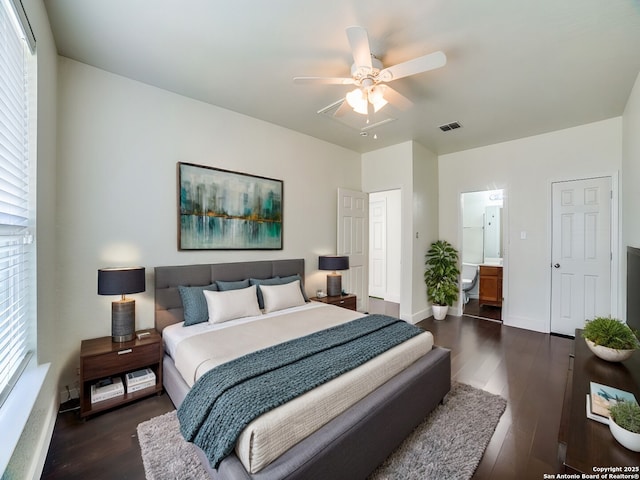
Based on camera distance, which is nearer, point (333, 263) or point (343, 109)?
point (343, 109)

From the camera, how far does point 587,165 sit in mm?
3689

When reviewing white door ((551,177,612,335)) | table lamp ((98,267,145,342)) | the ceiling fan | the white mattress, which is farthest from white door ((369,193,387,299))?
table lamp ((98,267,145,342))

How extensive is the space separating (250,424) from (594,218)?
4.82 m

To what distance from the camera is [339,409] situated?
1.51m

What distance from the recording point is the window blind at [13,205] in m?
1.32

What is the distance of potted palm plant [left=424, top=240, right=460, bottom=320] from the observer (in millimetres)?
4547

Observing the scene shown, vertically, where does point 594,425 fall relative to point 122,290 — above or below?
below

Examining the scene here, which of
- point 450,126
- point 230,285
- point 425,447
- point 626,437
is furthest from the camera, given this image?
point 450,126

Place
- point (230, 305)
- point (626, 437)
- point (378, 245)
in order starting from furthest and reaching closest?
1. point (378, 245)
2. point (230, 305)
3. point (626, 437)

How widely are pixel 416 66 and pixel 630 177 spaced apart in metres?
2.97

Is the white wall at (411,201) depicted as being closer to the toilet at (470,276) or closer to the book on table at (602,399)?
the toilet at (470,276)

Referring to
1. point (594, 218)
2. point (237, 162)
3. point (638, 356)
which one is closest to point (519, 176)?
point (594, 218)

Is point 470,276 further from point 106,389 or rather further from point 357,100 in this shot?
point 106,389

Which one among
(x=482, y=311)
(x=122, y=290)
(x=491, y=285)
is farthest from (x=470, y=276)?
(x=122, y=290)
